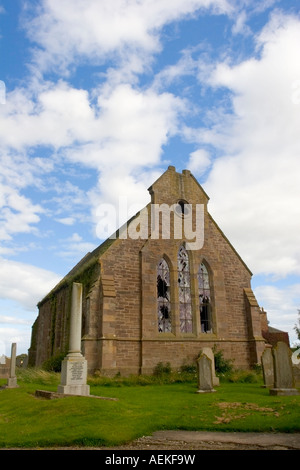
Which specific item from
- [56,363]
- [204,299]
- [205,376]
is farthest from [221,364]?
[56,363]

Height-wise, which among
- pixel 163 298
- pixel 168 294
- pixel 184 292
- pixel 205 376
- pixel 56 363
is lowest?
pixel 205 376

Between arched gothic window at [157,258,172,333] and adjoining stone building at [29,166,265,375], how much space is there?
5cm

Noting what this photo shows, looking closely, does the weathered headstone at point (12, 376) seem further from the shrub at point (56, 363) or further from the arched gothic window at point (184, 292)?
the arched gothic window at point (184, 292)

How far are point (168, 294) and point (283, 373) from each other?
9.30 meters

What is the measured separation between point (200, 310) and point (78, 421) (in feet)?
46.8

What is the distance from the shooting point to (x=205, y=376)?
43.7ft

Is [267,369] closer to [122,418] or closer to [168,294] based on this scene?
[168,294]

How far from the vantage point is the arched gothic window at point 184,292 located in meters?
20.7

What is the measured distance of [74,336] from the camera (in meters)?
13.2

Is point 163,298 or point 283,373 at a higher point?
point 163,298

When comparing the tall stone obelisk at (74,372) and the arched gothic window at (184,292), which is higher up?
the arched gothic window at (184,292)

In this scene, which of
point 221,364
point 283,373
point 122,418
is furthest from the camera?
point 221,364

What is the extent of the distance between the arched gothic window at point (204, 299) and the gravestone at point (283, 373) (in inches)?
349

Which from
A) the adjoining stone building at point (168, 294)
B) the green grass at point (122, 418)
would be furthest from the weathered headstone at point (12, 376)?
the green grass at point (122, 418)
